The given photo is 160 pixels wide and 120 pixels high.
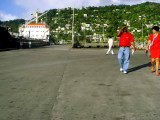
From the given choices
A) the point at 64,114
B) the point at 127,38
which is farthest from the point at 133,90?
the point at 127,38

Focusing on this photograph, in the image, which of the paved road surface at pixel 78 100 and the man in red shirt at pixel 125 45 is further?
the man in red shirt at pixel 125 45

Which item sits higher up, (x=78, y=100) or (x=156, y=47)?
(x=156, y=47)

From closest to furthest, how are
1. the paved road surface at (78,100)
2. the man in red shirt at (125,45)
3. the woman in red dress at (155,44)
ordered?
the paved road surface at (78,100)
the woman in red dress at (155,44)
the man in red shirt at (125,45)

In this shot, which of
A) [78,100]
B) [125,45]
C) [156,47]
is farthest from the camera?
[125,45]

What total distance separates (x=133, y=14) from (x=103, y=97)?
105m

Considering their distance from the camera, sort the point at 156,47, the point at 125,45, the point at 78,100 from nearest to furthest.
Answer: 1. the point at 78,100
2. the point at 156,47
3. the point at 125,45

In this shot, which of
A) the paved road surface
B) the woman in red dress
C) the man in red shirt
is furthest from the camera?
the man in red shirt

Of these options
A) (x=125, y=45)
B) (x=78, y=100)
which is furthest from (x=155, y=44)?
(x=78, y=100)

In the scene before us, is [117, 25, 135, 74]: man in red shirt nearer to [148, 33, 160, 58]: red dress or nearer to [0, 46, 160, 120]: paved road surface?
[148, 33, 160, 58]: red dress

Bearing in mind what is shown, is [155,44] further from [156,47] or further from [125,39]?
[125,39]

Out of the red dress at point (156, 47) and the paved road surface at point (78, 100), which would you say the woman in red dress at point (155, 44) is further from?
the paved road surface at point (78, 100)

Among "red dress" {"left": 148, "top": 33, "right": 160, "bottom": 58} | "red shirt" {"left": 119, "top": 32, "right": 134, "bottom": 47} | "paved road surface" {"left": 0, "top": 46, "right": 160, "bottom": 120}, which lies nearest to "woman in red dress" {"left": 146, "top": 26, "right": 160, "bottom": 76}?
"red dress" {"left": 148, "top": 33, "right": 160, "bottom": 58}

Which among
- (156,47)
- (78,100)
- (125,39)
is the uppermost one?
(125,39)

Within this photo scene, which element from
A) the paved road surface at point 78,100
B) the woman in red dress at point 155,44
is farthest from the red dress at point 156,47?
the paved road surface at point 78,100
